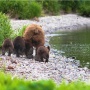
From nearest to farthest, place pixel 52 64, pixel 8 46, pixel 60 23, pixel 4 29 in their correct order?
pixel 52 64, pixel 8 46, pixel 4 29, pixel 60 23

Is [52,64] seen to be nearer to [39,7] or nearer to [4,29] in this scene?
[4,29]

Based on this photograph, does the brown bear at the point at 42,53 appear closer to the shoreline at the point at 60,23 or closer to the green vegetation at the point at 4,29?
the green vegetation at the point at 4,29

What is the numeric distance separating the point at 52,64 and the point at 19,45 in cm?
118

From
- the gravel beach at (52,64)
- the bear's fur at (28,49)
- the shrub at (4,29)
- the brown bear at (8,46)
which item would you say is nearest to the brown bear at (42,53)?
the gravel beach at (52,64)

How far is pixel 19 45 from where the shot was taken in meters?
12.2

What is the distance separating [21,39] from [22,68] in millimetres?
2336

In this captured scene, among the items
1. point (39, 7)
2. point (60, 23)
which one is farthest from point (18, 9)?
point (60, 23)

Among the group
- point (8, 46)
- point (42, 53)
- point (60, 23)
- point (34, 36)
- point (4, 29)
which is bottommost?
point (42, 53)

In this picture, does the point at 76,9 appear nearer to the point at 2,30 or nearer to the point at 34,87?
the point at 2,30

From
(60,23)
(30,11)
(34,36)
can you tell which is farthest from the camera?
(60,23)

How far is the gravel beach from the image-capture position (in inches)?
362

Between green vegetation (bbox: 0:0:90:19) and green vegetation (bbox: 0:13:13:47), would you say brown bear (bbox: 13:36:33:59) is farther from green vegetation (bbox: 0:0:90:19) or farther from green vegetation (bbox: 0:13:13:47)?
green vegetation (bbox: 0:0:90:19)

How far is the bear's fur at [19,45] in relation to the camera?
12148 mm

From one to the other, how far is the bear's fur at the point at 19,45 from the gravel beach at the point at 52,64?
196 mm
